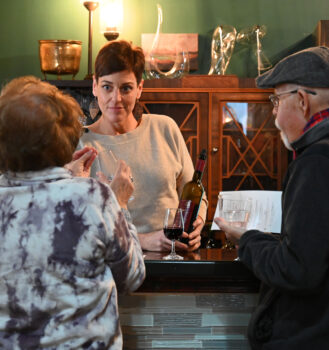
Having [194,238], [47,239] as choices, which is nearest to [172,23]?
[194,238]

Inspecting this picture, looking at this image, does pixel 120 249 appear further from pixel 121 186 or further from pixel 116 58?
pixel 116 58

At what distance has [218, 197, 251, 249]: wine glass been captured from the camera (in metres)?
1.83

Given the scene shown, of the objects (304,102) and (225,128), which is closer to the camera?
(304,102)

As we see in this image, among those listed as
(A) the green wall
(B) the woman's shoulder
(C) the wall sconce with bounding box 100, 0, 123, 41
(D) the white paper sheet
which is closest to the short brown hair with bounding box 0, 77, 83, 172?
(D) the white paper sheet

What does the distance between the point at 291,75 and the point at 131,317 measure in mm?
817

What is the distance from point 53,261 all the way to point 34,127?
279mm

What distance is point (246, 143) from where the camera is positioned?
13.6 feet

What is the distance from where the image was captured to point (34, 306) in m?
1.33

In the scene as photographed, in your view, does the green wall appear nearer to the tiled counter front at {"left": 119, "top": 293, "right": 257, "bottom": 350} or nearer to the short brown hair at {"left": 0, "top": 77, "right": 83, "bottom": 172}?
the tiled counter front at {"left": 119, "top": 293, "right": 257, "bottom": 350}

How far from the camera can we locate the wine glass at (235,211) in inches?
72.1

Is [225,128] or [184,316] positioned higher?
[225,128]

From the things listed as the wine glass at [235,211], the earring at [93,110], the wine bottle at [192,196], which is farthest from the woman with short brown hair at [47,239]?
the earring at [93,110]

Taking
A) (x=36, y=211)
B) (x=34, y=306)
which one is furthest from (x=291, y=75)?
(x=34, y=306)

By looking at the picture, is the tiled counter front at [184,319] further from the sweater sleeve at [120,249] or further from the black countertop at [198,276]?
the sweater sleeve at [120,249]
